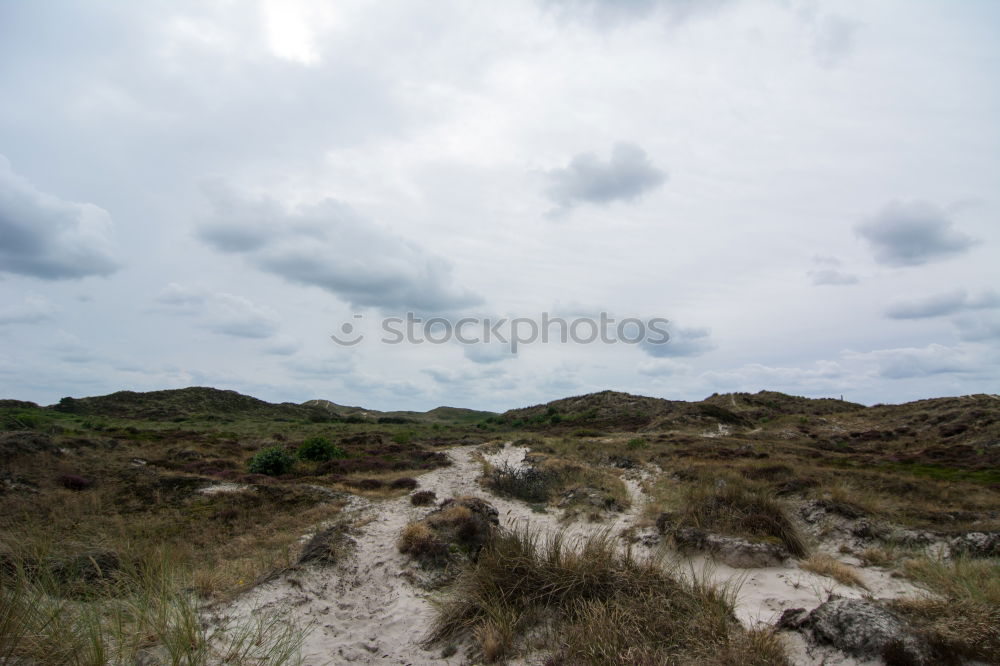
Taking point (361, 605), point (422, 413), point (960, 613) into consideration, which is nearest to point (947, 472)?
point (960, 613)

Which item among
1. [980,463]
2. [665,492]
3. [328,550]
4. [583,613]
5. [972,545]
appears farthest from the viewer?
[980,463]

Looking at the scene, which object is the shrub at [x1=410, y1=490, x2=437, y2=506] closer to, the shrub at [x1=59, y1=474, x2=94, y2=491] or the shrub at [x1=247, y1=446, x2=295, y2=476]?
the shrub at [x1=247, y1=446, x2=295, y2=476]

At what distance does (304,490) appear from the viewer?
1647cm

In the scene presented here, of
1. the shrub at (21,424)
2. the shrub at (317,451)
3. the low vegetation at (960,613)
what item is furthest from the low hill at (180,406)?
the low vegetation at (960,613)

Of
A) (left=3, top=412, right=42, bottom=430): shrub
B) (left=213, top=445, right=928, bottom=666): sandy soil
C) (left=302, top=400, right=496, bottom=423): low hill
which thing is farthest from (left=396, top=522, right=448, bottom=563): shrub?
(left=302, top=400, right=496, bottom=423): low hill

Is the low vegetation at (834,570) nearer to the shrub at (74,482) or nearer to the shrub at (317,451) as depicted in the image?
the shrub at (74,482)

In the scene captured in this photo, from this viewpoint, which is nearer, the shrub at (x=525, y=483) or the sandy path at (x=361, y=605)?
the sandy path at (x=361, y=605)

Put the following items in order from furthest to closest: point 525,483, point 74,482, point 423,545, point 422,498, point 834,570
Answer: point 525,483
point 422,498
point 74,482
point 423,545
point 834,570

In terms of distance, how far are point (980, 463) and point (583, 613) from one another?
26563mm

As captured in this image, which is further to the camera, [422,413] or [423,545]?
[422,413]

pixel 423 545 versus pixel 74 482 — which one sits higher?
pixel 74 482

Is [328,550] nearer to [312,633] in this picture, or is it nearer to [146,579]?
[312,633]

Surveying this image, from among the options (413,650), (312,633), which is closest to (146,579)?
(312,633)

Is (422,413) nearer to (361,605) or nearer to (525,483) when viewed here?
(525,483)
